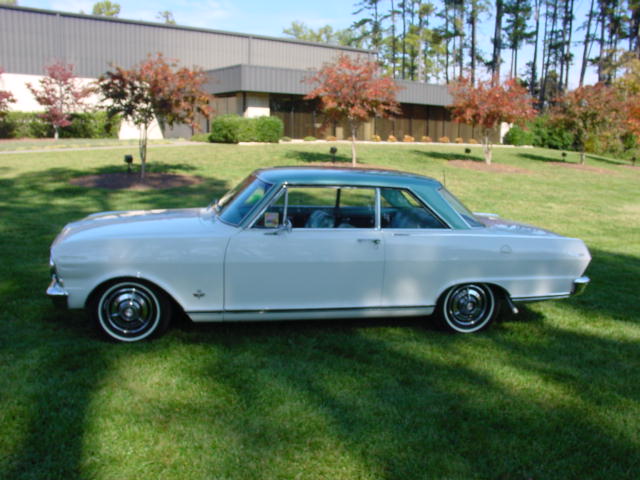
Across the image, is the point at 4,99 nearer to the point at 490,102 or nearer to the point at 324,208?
the point at 490,102

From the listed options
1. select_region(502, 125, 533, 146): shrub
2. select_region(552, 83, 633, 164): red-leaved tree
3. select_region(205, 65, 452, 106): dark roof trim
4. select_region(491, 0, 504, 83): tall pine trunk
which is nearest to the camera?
select_region(552, 83, 633, 164): red-leaved tree

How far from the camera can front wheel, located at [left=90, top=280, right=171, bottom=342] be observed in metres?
4.79

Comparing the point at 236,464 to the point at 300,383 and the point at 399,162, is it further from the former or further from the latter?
the point at 399,162

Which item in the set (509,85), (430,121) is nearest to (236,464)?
(509,85)

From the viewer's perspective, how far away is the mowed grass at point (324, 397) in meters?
3.32

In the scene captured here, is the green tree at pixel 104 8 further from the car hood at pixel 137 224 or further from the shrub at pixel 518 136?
the car hood at pixel 137 224

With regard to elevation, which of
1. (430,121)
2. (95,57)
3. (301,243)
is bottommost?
(301,243)

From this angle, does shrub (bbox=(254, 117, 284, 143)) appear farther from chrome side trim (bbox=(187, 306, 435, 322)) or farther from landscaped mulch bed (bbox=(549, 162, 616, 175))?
chrome side trim (bbox=(187, 306, 435, 322))

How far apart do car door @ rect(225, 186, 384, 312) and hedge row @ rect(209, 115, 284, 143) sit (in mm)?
22540

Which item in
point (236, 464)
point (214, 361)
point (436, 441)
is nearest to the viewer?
point (236, 464)

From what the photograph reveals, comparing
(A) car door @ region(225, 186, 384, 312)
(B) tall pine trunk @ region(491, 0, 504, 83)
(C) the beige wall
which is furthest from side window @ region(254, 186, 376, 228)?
(B) tall pine trunk @ region(491, 0, 504, 83)

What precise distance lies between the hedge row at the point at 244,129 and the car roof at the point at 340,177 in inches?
872

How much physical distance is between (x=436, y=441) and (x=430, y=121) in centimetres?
4078

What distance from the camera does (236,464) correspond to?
128 inches
